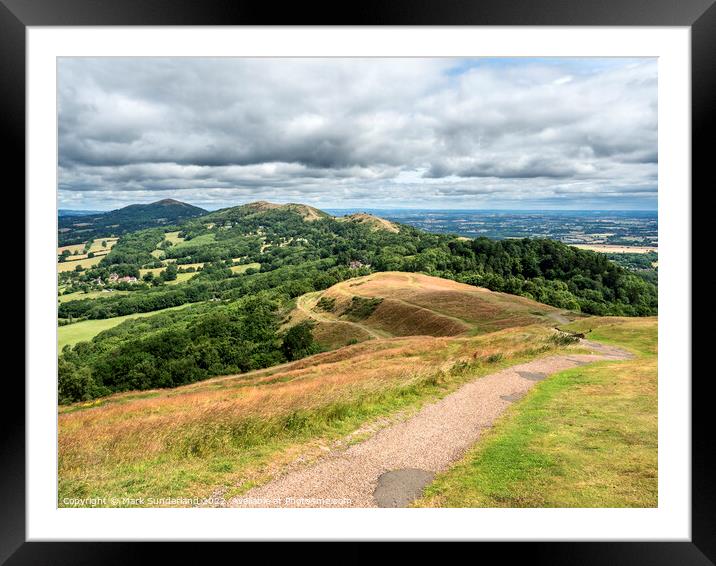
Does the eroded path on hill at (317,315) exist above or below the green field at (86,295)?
below

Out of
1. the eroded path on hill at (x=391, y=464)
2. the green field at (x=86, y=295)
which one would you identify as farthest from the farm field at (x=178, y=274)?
the eroded path on hill at (x=391, y=464)

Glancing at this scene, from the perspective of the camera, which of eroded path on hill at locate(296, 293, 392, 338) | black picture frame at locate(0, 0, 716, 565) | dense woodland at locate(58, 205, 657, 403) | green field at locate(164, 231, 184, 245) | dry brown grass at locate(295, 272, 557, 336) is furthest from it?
green field at locate(164, 231, 184, 245)

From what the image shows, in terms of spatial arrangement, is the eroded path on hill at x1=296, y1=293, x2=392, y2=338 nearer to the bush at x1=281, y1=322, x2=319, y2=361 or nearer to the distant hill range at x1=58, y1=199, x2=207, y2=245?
the bush at x1=281, y1=322, x2=319, y2=361

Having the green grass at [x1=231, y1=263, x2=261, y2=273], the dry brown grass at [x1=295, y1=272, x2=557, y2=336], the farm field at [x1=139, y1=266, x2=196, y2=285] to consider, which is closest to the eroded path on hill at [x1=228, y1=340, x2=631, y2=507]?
the dry brown grass at [x1=295, y1=272, x2=557, y2=336]

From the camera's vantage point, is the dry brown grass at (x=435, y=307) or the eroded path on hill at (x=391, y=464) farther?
the dry brown grass at (x=435, y=307)

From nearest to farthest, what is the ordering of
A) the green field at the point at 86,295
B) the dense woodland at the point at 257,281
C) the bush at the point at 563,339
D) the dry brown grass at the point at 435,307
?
the green field at the point at 86,295, the bush at the point at 563,339, the dry brown grass at the point at 435,307, the dense woodland at the point at 257,281

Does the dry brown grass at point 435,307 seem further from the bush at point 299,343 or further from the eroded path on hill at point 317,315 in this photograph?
the bush at point 299,343
